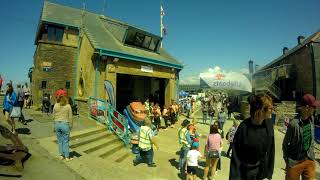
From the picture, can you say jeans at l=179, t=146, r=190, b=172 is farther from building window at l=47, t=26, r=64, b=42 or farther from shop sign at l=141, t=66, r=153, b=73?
building window at l=47, t=26, r=64, b=42

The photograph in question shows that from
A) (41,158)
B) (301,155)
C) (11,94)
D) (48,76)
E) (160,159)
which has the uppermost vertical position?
(48,76)

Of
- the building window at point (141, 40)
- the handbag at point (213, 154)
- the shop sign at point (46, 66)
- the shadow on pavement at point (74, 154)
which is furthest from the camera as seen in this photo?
the shop sign at point (46, 66)

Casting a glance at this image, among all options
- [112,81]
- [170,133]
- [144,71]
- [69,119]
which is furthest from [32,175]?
[144,71]

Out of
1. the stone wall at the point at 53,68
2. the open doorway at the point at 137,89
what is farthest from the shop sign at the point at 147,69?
the stone wall at the point at 53,68

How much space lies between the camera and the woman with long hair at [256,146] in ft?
10.6

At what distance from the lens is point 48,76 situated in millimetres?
18797

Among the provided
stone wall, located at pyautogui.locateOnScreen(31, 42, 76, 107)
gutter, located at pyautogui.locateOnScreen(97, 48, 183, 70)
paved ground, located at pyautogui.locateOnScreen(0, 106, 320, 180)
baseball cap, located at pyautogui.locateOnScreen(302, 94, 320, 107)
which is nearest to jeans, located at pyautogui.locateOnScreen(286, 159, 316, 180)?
baseball cap, located at pyautogui.locateOnScreen(302, 94, 320, 107)

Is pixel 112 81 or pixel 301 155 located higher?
pixel 112 81

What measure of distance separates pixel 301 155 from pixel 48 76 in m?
17.8

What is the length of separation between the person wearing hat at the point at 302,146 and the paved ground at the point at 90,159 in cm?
373

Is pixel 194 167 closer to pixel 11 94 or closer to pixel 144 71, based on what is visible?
pixel 11 94

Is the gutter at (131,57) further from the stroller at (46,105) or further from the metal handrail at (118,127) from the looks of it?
the stroller at (46,105)

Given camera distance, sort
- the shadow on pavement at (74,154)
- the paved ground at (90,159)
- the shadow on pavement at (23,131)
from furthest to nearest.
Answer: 1. the shadow on pavement at (23,131)
2. the shadow on pavement at (74,154)
3. the paved ground at (90,159)

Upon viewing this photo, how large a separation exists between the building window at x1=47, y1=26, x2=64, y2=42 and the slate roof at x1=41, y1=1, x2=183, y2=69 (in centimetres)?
46
